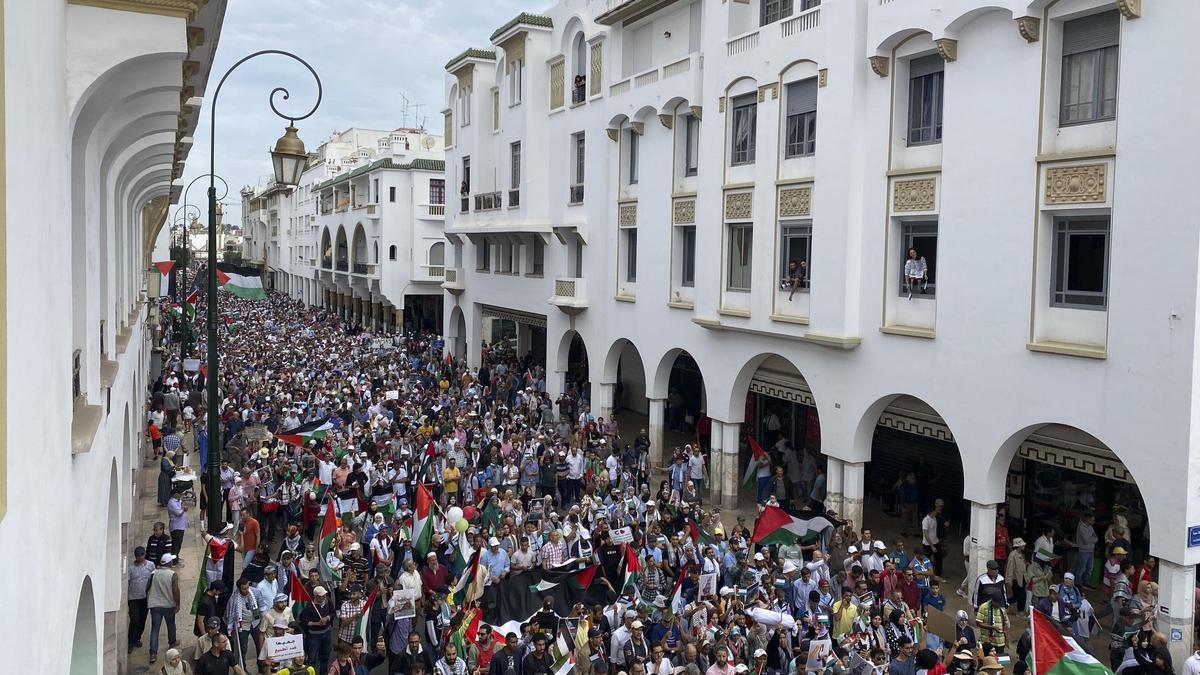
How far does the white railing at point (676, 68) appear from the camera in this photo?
23.3 meters

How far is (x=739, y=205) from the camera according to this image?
70.1 ft

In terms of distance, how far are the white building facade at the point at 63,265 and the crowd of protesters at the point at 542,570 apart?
250 centimetres

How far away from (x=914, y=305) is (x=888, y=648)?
7343 mm

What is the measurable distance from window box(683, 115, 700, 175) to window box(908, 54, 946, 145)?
271 inches

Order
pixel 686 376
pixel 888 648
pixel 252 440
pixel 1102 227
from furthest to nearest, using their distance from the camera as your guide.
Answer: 1. pixel 686 376
2. pixel 252 440
3. pixel 1102 227
4. pixel 888 648

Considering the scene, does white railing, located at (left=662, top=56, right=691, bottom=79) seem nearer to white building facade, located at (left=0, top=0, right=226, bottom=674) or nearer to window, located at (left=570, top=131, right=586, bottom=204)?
window, located at (left=570, top=131, right=586, bottom=204)

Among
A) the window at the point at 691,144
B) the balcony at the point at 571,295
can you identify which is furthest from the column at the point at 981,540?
the balcony at the point at 571,295

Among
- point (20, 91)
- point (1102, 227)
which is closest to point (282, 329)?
point (1102, 227)

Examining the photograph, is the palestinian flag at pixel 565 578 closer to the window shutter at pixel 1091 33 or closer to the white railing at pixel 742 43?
the window shutter at pixel 1091 33

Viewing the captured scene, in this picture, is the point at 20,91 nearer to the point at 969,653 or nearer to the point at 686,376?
the point at 969,653

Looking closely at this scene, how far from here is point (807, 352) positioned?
64.9ft

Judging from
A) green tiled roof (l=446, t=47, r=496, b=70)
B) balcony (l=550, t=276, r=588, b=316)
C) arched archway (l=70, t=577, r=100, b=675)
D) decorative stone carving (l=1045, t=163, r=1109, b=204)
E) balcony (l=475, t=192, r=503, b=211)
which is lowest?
arched archway (l=70, t=577, r=100, b=675)

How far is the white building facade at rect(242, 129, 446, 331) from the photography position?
51469 mm

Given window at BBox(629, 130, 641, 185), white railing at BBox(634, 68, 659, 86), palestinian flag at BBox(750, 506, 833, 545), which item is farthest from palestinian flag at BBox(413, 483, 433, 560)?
white railing at BBox(634, 68, 659, 86)
